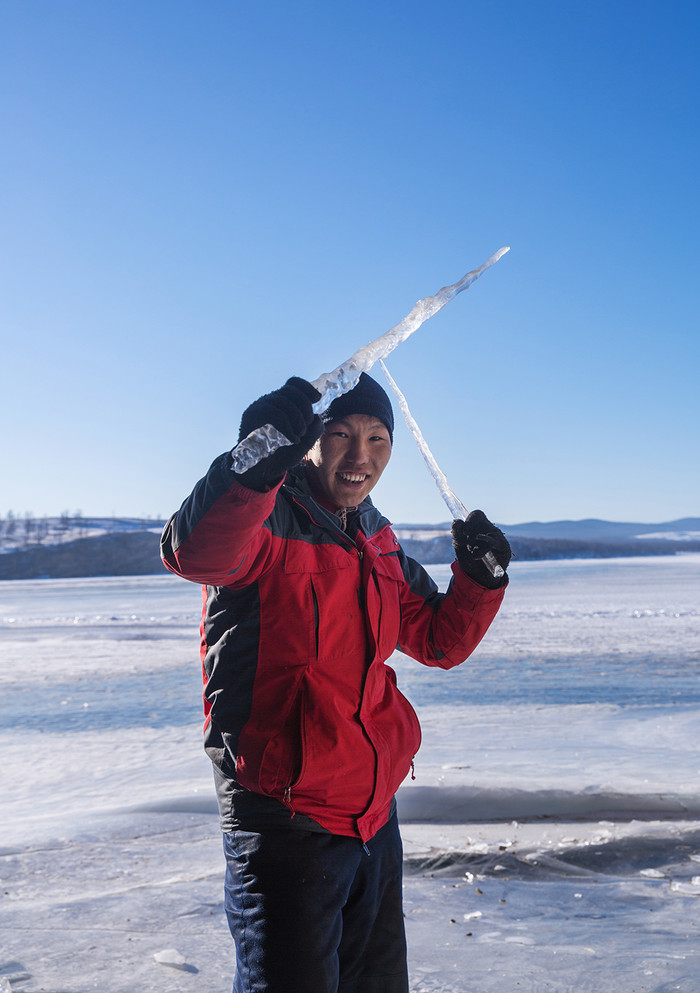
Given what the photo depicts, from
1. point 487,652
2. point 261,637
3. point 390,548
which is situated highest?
point 390,548

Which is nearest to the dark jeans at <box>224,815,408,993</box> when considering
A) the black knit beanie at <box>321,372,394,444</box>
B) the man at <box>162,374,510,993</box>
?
the man at <box>162,374,510,993</box>

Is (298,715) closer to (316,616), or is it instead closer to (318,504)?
(316,616)

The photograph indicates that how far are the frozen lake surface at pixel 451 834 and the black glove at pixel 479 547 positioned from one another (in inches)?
44.7

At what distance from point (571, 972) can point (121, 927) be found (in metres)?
1.39

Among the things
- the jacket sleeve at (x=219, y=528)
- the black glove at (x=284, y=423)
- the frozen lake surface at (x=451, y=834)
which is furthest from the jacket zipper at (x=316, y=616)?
the frozen lake surface at (x=451, y=834)

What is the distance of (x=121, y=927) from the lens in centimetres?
247

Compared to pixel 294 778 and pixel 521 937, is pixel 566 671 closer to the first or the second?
pixel 521 937

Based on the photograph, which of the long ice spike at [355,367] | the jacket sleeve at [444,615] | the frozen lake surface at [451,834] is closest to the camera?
the long ice spike at [355,367]

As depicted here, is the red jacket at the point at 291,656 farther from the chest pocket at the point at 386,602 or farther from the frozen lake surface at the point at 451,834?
Result: the frozen lake surface at the point at 451,834

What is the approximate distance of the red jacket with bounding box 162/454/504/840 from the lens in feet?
4.41

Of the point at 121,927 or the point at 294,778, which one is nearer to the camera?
the point at 294,778

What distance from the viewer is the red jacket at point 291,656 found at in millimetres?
1344

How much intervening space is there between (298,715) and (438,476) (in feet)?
2.82

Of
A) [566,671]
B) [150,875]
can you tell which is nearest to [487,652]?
[566,671]
